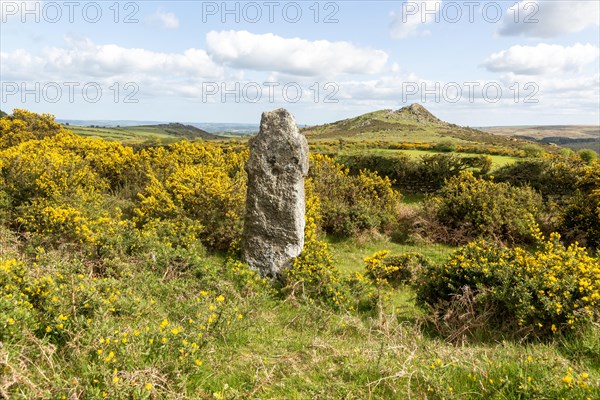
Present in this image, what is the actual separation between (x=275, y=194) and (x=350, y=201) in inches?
214

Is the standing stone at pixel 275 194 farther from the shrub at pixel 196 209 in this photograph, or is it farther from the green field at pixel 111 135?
the green field at pixel 111 135

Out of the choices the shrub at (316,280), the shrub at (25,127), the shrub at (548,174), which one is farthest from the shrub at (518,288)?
the shrub at (25,127)

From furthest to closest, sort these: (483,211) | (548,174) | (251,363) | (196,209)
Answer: (548,174), (483,211), (196,209), (251,363)

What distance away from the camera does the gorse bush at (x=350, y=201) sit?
1109 cm

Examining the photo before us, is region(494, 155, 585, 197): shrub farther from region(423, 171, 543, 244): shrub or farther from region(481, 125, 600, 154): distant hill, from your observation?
region(481, 125, 600, 154): distant hill

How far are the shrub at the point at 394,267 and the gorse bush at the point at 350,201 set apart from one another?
8.86 feet

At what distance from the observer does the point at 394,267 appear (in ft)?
25.2

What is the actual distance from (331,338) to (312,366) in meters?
0.96

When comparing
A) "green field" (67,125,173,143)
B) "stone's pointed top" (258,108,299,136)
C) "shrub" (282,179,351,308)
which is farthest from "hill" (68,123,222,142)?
"shrub" (282,179,351,308)

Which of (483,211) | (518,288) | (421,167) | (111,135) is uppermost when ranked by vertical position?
(111,135)

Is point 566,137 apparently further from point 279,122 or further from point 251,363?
point 251,363

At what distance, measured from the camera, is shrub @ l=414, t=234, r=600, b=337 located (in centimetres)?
486

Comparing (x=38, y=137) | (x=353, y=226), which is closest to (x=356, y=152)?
(x=353, y=226)

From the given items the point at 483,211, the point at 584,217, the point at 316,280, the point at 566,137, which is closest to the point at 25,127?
the point at 316,280
